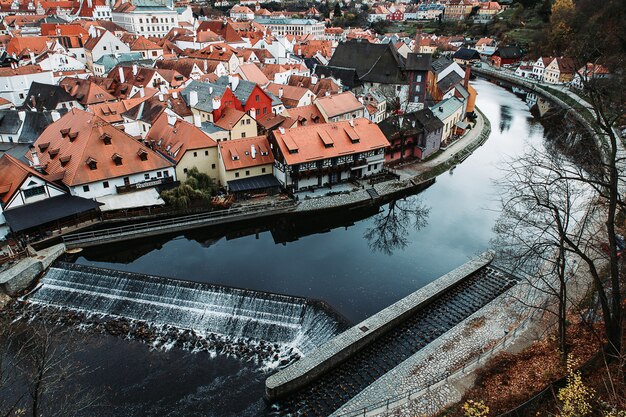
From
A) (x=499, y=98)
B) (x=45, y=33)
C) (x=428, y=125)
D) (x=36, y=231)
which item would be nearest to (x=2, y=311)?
A: (x=36, y=231)

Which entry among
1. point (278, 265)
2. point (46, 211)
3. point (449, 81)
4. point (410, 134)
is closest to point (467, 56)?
point (449, 81)

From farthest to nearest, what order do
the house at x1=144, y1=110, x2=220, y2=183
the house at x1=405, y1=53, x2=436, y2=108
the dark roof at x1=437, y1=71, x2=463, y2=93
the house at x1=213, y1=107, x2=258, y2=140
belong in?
the dark roof at x1=437, y1=71, x2=463, y2=93, the house at x1=405, y1=53, x2=436, y2=108, the house at x1=213, y1=107, x2=258, y2=140, the house at x1=144, y1=110, x2=220, y2=183

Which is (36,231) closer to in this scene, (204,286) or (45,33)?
(204,286)

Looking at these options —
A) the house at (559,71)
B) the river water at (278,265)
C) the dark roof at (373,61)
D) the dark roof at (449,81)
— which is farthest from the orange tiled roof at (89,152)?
the house at (559,71)

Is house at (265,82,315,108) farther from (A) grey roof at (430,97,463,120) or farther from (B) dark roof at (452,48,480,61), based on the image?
(B) dark roof at (452,48,480,61)

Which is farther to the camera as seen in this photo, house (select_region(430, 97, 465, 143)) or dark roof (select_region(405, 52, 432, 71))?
dark roof (select_region(405, 52, 432, 71))

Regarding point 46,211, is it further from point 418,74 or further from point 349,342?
point 418,74

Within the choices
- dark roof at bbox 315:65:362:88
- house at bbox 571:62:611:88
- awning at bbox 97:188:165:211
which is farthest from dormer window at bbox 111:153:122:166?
dark roof at bbox 315:65:362:88
